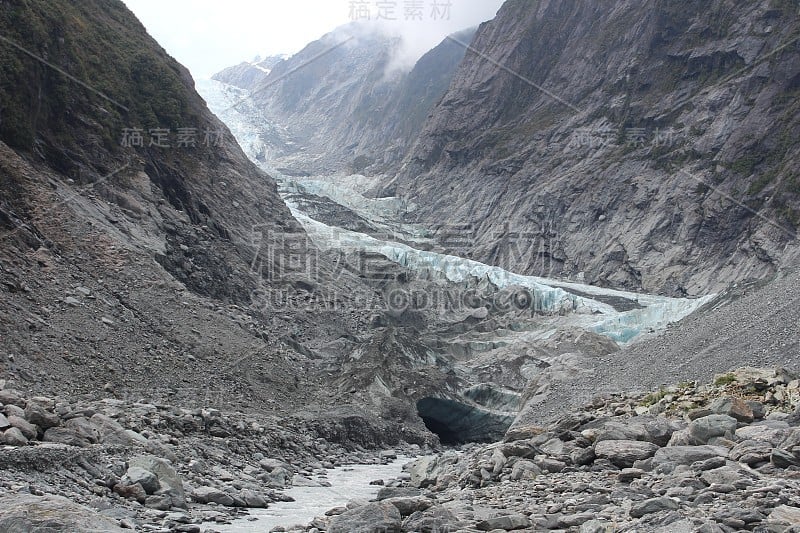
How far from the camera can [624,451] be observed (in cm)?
1023

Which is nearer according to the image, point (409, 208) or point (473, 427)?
point (473, 427)

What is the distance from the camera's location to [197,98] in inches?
1438

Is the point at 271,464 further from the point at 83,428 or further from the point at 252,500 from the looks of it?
the point at 83,428

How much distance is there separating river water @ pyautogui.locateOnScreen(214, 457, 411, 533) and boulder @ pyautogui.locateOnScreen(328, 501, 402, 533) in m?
2.58

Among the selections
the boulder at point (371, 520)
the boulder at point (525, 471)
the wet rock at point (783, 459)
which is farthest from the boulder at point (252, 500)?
the wet rock at point (783, 459)

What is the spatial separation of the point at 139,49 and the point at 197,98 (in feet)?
11.2

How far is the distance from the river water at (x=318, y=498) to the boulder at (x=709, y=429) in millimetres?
5219

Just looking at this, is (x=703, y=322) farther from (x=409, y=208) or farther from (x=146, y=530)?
(x=409, y=208)

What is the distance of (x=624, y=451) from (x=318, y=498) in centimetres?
608

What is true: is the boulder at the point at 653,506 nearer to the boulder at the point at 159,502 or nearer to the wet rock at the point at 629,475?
the wet rock at the point at 629,475

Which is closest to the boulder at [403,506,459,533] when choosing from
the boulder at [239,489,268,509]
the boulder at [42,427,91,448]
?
the boulder at [239,489,268,509]

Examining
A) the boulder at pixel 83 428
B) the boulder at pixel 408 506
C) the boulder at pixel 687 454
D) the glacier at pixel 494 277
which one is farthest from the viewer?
the glacier at pixel 494 277

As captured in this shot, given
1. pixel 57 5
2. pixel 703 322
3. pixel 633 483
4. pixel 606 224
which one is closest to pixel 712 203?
pixel 606 224

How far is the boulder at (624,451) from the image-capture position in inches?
396
